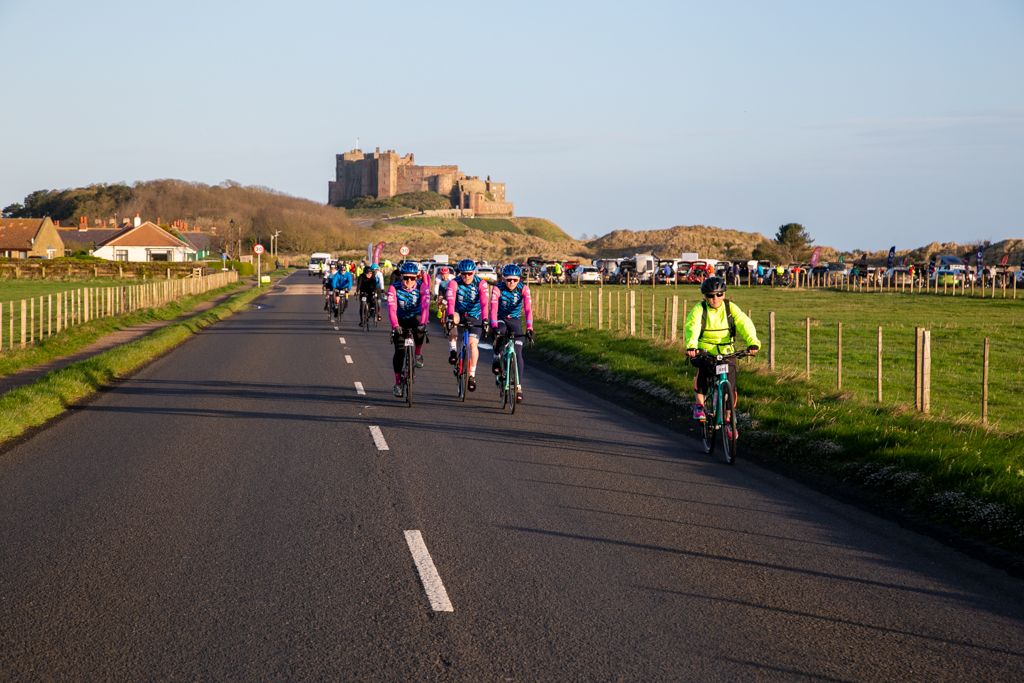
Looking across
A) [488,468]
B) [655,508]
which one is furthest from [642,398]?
[655,508]

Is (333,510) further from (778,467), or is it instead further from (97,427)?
(97,427)

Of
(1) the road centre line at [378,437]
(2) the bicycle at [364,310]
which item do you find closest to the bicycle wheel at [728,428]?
(1) the road centre line at [378,437]

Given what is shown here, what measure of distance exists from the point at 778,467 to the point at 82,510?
6538 mm

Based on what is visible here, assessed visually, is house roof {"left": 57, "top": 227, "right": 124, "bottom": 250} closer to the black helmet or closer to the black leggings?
the black leggings

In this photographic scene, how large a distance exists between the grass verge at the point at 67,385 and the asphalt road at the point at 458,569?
29.1 inches

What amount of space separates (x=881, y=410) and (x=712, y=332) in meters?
3.27

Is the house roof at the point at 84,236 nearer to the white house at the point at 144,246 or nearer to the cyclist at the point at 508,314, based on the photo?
the white house at the point at 144,246

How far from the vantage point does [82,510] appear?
855 centimetres

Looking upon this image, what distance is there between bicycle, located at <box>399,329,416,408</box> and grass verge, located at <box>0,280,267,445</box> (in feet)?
14.7

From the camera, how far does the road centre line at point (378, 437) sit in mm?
11844

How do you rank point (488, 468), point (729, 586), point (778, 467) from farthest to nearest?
1. point (778, 467)
2. point (488, 468)
3. point (729, 586)

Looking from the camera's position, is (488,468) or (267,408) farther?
(267,408)

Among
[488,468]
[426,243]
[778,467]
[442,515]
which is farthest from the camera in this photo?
[426,243]

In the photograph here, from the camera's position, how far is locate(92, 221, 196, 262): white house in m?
126
